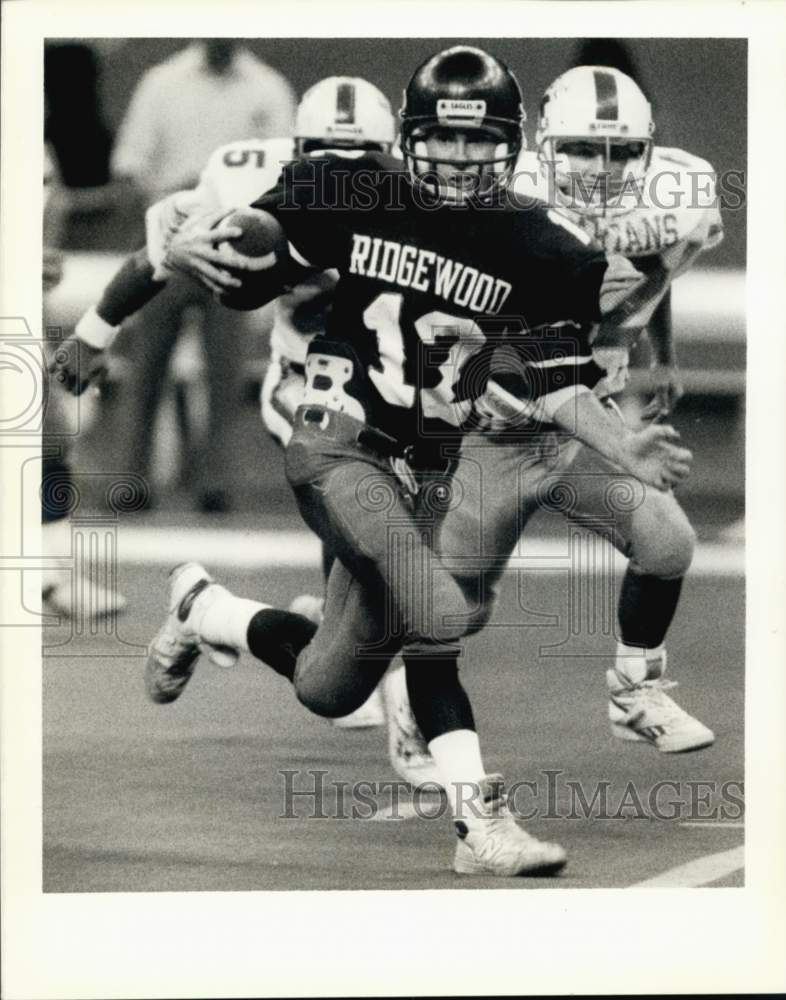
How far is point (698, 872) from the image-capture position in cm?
414

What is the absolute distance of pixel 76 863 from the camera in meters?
4.14

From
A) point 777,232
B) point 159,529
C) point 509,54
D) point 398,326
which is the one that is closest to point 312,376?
point 398,326

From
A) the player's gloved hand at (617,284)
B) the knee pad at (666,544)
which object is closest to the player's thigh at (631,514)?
the knee pad at (666,544)

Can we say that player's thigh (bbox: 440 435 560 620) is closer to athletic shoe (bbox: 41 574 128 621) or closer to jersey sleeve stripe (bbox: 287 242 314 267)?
jersey sleeve stripe (bbox: 287 242 314 267)

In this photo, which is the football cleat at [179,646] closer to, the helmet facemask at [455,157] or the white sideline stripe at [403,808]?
the white sideline stripe at [403,808]

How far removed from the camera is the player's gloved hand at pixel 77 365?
4.13 m

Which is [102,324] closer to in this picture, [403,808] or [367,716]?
[367,716]

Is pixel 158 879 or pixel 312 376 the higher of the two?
pixel 312 376

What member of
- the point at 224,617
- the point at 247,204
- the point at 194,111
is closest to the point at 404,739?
the point at 224,617

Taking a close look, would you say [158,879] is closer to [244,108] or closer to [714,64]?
[244,108]

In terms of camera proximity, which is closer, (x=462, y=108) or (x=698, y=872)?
(x=462, y=108)

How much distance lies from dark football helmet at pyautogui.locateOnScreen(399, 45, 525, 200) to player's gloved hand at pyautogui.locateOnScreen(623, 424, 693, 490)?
0.65m

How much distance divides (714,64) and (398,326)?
3.02 ft

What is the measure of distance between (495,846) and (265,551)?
0.84m
